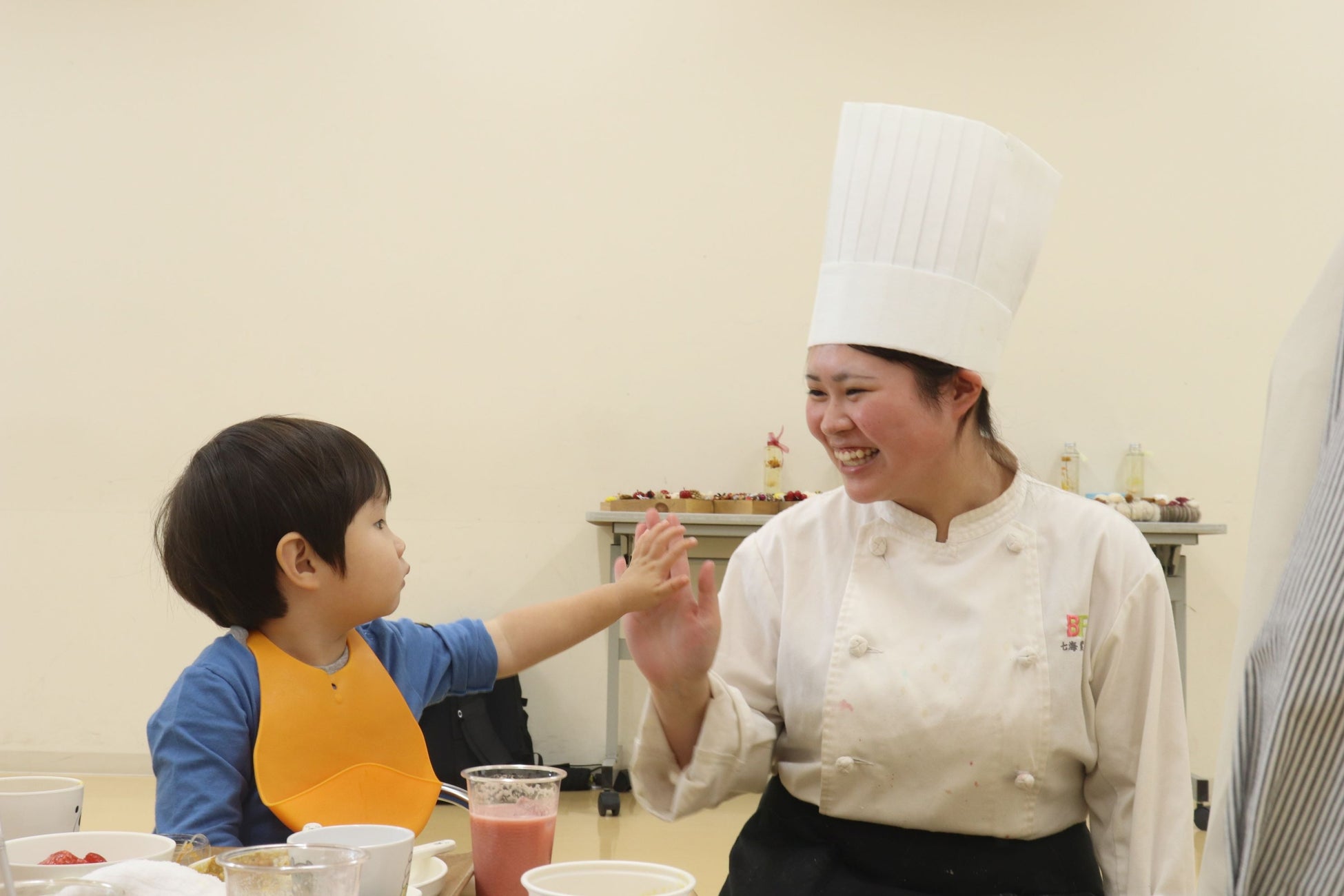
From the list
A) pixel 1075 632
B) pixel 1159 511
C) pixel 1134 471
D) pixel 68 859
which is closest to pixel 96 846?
pixel 68 859

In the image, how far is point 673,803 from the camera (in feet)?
4.57

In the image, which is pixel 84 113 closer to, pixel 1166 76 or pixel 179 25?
pixel 179 25

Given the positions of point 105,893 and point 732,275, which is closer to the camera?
point 105,893

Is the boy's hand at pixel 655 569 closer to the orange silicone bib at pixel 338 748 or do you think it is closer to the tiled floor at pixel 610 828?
the orange silicone bib at pixel 338 748

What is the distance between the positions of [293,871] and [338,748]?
2.00 ft

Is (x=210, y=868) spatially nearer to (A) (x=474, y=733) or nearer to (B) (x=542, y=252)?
(A) (x=474, y=733)

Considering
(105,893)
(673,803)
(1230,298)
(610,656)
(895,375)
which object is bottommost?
(610,656)

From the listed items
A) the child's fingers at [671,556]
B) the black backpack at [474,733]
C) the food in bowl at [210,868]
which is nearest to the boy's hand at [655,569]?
the child's fingers at [671,556]

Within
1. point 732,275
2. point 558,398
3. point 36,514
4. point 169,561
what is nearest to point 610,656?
point 558,398

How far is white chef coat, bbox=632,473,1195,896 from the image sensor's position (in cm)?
127

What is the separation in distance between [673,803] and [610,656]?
106 inches

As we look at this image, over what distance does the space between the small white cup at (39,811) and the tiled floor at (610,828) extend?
6.32 ft

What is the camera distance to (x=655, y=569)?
1360mm

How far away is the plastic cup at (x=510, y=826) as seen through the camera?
105 cm
